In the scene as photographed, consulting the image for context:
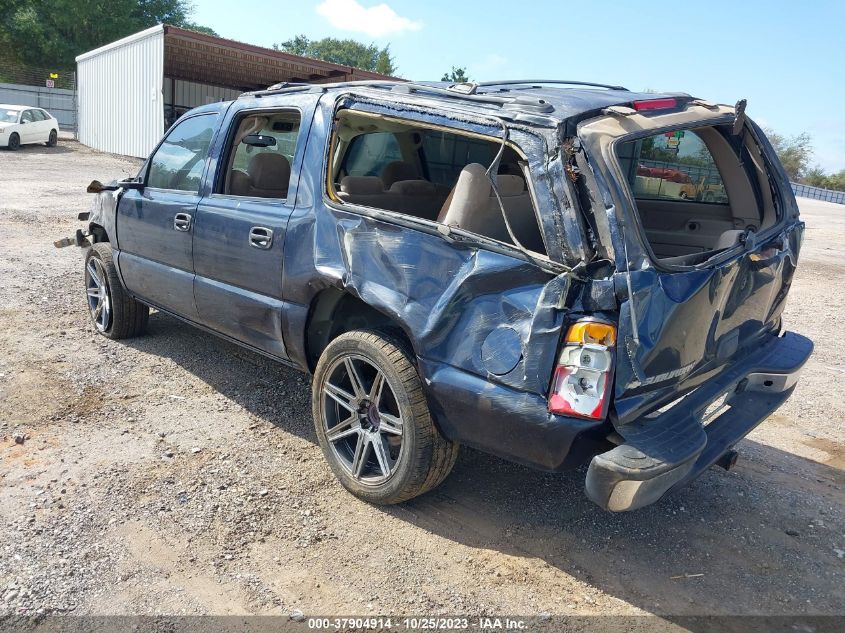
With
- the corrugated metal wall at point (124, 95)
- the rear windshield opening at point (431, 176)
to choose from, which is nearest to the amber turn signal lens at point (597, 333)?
the rear windshield opening at point (431, 176)

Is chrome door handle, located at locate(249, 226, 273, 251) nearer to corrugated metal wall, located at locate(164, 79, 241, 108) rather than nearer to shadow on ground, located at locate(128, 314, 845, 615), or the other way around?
shadow on ground, located at locate(128, 314, 845, 615)

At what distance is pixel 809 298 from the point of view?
29.2ft

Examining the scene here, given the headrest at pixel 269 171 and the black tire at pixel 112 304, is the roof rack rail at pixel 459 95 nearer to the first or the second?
the headrest at pixel 269 171

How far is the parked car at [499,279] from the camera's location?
8.52ft

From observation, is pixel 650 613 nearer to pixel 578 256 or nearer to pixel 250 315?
pixel 578 256

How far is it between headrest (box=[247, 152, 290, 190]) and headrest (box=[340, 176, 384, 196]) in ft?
1.89

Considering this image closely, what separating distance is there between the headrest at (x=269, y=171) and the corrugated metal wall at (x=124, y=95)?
15182 millimetres

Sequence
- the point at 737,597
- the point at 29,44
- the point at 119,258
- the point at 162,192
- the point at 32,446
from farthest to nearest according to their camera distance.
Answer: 1. the point at 29,44
2. the point at 119,258
3. the point at 162,192
4. the point at 32,446
5. the point at 737,597

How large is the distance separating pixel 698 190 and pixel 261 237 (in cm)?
263

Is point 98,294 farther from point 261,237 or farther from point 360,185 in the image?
point 360,185

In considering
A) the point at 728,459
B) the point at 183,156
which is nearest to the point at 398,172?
the point at 183,156

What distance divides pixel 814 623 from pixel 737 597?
0.29 meters

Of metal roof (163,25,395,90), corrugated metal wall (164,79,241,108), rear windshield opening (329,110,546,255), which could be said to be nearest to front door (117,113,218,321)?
rear windshield opening (329,110,546,255)

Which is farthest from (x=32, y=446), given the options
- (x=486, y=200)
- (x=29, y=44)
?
(x=29, y=44)
